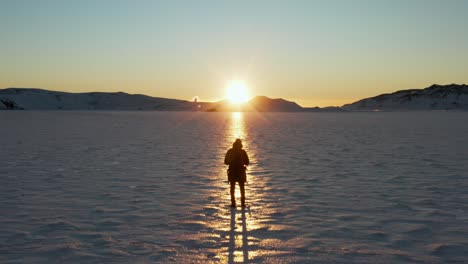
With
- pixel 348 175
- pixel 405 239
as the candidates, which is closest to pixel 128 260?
pixel 405 239

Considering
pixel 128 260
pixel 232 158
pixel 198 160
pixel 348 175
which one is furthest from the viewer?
pixel 198 160

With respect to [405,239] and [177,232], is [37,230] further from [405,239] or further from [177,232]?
[405,239]

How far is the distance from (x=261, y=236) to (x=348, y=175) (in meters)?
8.38

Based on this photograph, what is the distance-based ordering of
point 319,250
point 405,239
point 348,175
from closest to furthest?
point 319,250
point 405,239
point 348,175

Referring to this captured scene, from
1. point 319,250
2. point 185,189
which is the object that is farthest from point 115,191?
point 319,250

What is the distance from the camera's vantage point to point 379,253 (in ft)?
24.5

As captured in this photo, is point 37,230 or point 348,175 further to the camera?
point 348,175

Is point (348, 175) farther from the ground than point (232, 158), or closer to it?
closer to it

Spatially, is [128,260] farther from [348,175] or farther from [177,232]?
[348,175]

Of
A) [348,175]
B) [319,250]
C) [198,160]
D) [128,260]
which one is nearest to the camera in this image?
[128,260]

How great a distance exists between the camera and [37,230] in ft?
29.2

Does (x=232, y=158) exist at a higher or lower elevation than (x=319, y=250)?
higher

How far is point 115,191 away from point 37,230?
13.6 feet

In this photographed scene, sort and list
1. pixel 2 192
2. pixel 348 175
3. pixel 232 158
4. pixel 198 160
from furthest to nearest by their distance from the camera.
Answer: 1. pixel 198 160
2. pixel 348 175
3. pixel 2 192
4. pixel 232 158
